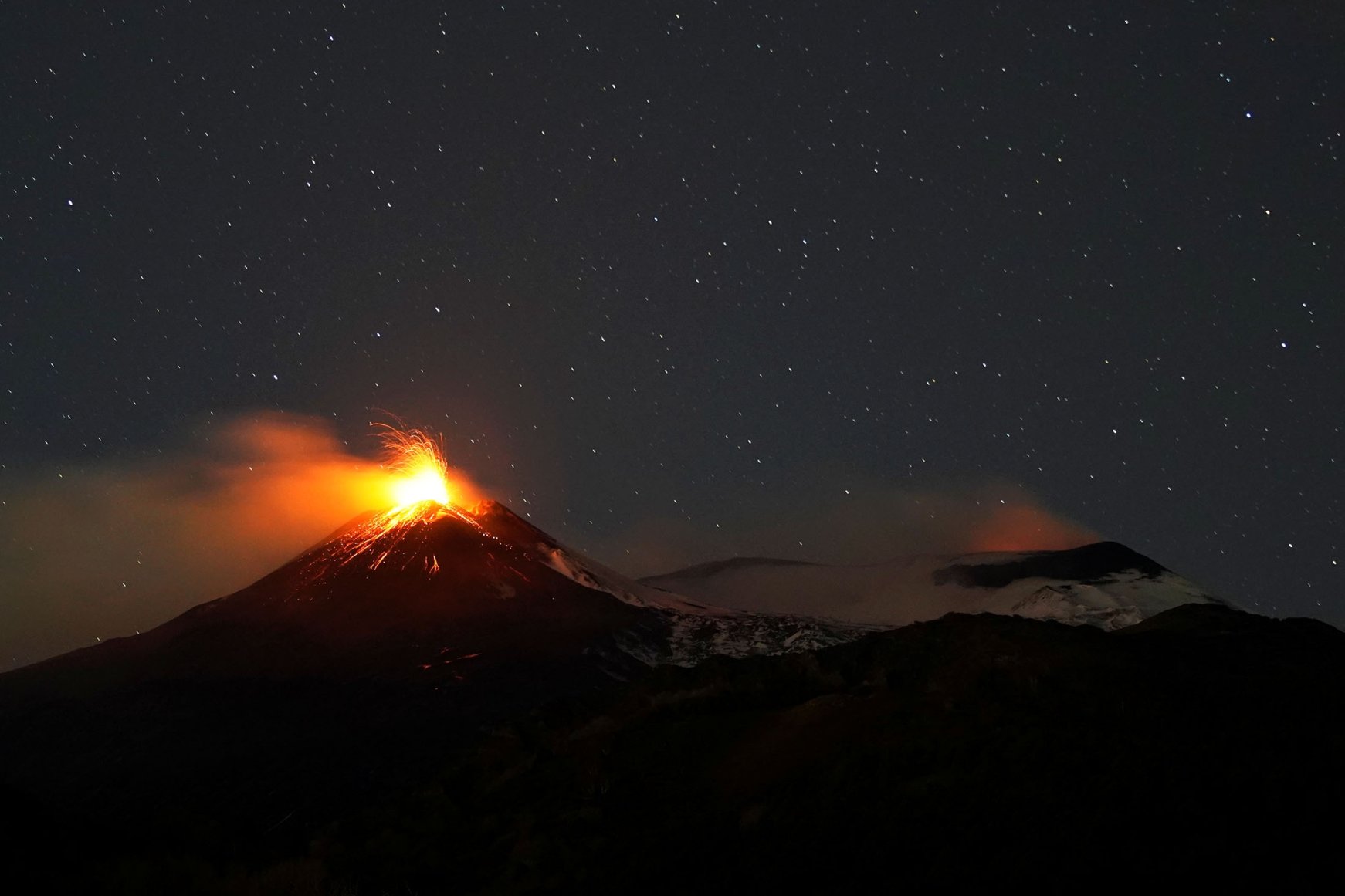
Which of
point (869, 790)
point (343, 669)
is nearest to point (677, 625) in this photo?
point (343, 669)

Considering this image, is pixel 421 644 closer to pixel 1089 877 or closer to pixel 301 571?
pixel 301 571

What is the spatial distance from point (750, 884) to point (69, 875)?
10.8 m

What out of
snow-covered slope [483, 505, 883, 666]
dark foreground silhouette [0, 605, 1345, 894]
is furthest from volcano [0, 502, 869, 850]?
dark foreground silhouette [0, 605, 1345, 894]

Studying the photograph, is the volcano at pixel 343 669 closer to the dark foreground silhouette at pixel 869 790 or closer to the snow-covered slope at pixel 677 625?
the snow-covered slope at pixel 677 625

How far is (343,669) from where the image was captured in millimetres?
102750

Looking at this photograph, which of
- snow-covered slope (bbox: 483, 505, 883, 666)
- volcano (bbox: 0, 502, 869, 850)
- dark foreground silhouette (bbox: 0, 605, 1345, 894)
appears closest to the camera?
dark foreground silhouette (bbox: 0, 605, 1345, 894)

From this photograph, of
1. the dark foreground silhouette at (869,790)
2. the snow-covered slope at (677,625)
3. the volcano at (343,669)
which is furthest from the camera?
the snow-covered slope at (677,625)

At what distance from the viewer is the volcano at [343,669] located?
76188 millimetres

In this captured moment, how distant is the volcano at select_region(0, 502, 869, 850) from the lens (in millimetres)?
76188

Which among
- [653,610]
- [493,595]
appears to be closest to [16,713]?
[493,595]

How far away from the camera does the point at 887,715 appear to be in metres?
20.3

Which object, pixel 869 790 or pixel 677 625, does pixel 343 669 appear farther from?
pixel 869 790

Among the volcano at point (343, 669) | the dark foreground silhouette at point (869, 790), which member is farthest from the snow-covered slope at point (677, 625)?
the dark foreground silhouette at point (869, 790)

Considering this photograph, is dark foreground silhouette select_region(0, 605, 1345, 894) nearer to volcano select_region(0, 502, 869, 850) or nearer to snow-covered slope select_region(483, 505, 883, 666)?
volcano select_region(0, 502, 869, 850)
